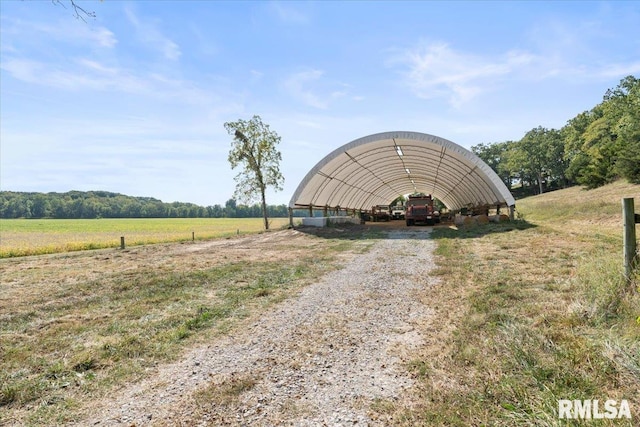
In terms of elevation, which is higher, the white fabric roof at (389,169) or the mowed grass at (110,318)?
the white fabric roof at (389,169)

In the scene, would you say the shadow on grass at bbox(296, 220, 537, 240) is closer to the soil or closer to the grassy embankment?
the grassy embankment

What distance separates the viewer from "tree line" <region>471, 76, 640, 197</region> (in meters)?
33.8

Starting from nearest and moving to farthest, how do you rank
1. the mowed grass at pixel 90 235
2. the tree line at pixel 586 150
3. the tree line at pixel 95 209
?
the mowed grass at pixel 90 235, the tree line at pixel 586 150, the tree line at pixel 95 209

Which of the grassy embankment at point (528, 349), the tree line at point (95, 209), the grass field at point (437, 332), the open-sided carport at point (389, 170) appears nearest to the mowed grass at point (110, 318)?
the grass field at point (437, 332)

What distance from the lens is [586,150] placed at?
5216cm

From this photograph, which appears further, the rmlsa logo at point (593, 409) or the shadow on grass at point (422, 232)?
the shadow on grass at point (422, 232)

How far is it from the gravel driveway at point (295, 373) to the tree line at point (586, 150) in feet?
114

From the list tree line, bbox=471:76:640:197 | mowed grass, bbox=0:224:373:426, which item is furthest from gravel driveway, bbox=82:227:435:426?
tree line, bbox=471:76:640:197

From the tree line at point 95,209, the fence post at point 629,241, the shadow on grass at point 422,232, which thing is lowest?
the shadow on grass at point 422,232

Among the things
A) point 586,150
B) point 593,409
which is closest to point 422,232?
point 593,409

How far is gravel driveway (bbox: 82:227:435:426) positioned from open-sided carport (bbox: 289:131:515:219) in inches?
659

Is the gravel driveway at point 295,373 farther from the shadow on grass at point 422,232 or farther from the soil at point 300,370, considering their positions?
the shadow on grass at point 422,232

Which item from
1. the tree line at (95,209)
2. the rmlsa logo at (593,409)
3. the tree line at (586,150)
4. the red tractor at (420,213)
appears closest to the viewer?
the rmlsa logo at (593,409)

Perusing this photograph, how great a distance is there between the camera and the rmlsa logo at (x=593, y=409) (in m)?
2.87
